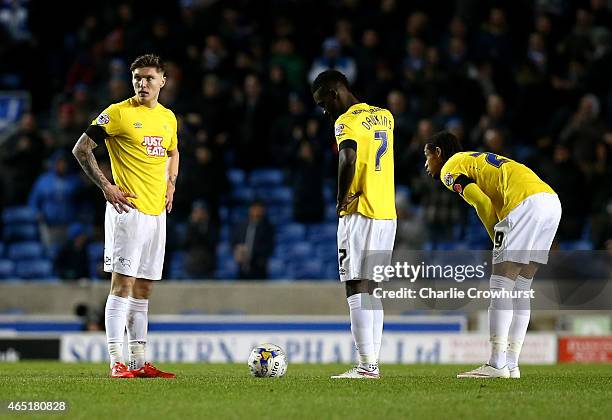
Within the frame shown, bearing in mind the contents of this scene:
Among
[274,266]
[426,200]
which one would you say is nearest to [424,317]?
[426,200]

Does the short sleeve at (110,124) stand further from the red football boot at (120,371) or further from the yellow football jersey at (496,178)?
the yellow football jersey at (496,178)

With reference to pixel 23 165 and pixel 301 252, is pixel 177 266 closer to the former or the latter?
pixel 301 252

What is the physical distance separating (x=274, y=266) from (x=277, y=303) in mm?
1661

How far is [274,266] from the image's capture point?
1936cm

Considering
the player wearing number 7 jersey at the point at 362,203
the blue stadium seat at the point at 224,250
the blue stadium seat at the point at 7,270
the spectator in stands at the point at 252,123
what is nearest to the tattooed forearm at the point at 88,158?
the player wearing number 7 jersey at the point at 362,203

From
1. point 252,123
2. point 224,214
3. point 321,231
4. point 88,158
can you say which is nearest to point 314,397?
point 88,158

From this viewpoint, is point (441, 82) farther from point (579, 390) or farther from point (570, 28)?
point (579, 390)

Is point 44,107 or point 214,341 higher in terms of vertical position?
point 44,107

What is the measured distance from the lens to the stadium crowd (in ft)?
59.9

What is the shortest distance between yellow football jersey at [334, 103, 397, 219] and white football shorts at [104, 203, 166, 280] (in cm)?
164

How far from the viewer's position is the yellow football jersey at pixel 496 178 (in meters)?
9.49

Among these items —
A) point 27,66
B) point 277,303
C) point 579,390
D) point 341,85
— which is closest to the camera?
point 579,390

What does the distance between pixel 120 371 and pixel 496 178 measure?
11.7 ft

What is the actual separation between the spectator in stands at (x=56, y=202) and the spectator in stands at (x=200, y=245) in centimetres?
249
